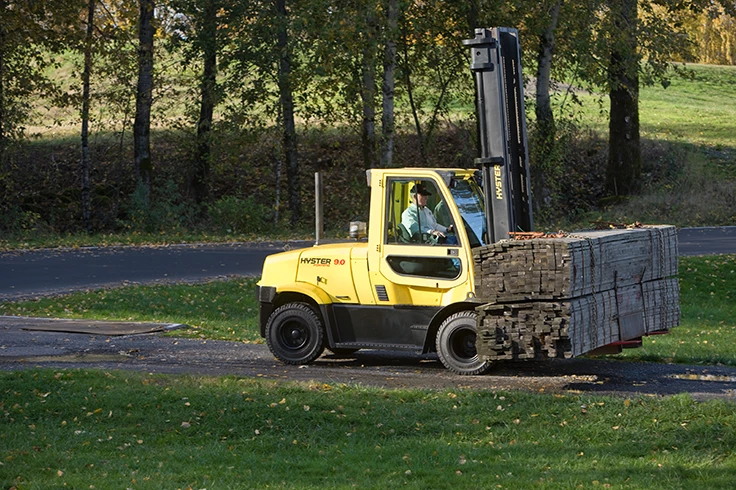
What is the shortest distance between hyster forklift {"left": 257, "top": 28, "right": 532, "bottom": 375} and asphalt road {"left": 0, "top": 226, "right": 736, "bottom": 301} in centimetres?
933

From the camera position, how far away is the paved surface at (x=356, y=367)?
1106 centimetres

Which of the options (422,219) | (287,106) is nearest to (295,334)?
(422,219)

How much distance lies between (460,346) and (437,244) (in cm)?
114

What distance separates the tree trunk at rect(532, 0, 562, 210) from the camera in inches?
1129

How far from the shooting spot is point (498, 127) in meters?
11.4

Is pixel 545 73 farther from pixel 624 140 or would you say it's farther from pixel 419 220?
pixel 419 220

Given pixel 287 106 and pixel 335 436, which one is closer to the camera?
pixel 335 436

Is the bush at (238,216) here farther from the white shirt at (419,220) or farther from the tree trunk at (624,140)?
the white shirt at (419,220)

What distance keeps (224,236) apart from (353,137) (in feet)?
33.6

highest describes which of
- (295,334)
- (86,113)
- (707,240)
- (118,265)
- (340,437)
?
(86,113)

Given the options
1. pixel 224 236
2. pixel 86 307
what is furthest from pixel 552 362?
pixel 224 236

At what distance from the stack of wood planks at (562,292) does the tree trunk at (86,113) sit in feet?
76.2

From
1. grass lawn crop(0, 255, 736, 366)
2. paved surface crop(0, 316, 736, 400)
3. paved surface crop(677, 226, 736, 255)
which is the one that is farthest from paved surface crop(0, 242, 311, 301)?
paved surface crop(677, 226, 736, 255)

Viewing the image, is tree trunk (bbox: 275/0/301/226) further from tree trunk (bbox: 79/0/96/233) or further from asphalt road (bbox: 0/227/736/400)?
asphalt road (bbox: 0/227/736/400)
